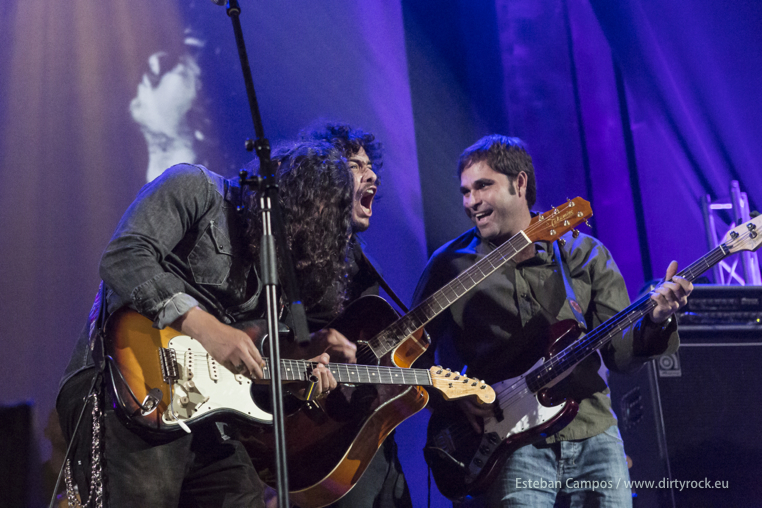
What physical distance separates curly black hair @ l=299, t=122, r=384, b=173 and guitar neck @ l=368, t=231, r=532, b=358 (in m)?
0.85

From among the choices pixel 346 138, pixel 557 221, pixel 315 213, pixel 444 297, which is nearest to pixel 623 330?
pixel 557 221

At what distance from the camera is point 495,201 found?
3242 mm

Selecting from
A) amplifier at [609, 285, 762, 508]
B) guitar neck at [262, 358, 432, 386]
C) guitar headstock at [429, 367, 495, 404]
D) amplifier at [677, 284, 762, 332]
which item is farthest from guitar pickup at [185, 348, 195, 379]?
amplifier at [677, 284, 762, 332]

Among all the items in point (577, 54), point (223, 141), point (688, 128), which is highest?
point (577, 54)

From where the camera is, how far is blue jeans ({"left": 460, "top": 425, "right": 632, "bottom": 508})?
2564mm

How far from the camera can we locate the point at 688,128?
4902 mm

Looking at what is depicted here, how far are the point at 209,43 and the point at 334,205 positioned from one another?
182cm

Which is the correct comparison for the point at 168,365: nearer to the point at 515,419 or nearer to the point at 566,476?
the point at 515,419

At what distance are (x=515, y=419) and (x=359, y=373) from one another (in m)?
0.75

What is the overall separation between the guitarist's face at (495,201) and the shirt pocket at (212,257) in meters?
1.49

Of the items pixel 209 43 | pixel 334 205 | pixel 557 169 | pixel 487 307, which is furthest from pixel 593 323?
pixel 209 43

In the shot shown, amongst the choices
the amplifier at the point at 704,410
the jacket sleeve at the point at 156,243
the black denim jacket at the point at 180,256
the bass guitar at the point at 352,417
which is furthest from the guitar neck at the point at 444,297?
the amplifier at the point at 704,410

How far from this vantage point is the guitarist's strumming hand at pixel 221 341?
1.80 metres

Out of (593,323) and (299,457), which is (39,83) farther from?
(593,323)
